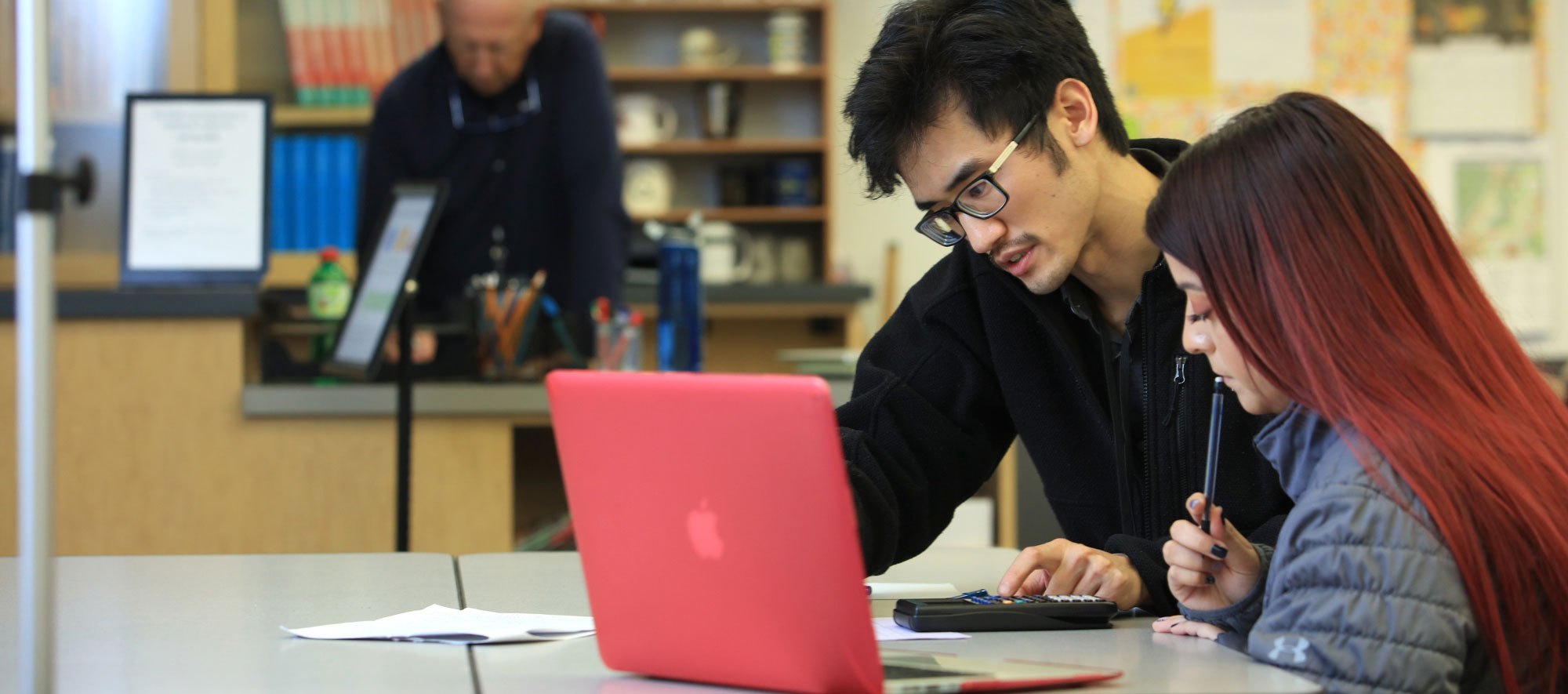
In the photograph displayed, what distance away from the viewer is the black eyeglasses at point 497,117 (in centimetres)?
278

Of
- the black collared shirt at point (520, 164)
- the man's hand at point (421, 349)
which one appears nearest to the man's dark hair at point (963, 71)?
the man's hand at point (421, 349)

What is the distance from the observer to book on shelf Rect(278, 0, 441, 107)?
3.57 metres

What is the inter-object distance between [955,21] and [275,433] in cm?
148

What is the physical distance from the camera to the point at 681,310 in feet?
8.41

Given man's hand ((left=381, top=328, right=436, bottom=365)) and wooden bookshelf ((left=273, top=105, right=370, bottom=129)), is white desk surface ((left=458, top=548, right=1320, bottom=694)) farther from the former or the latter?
wooden bookshelf ((left=273, top=105, right=370, bottom=129))

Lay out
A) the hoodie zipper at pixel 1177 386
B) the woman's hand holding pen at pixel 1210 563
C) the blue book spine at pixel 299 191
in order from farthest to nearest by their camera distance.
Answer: the blue book spine at pixel 299 191, the hoodie zipper at pixel 1177 386, the woman's hand holding pen at pixel 1210 563

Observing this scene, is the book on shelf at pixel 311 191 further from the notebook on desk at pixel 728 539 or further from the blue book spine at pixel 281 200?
the notebook on desk at pixel 728 539

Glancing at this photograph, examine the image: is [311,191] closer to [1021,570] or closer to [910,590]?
[910,590]

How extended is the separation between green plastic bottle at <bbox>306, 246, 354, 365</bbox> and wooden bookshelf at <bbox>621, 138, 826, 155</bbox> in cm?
224

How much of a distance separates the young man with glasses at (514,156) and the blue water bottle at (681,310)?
0.23 meters

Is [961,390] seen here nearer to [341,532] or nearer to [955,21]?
[955,21]

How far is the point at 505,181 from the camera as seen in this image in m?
2.83

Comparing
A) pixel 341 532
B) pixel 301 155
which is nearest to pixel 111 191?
pixel 301 155

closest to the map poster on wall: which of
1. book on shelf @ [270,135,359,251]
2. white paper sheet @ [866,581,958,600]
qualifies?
book on shelf @ [270,135,359,251]
